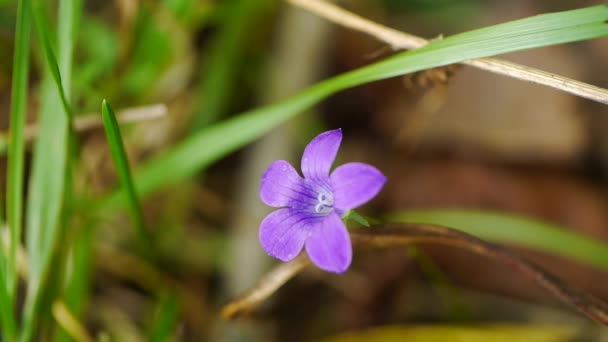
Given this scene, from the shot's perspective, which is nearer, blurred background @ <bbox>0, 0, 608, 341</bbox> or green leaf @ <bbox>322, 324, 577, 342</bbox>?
green leaf @ <bbox>322, 324, 577, 342</bbox>

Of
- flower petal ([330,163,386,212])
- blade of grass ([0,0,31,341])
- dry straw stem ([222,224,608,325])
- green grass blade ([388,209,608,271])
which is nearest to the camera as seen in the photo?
flower petal ([330,163,386,212])

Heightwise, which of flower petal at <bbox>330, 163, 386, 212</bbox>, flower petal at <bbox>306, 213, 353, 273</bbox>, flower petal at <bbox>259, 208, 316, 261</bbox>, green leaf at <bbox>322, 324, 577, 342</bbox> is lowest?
green leaf at <bbox>322, 324, 577, 342</bbox>

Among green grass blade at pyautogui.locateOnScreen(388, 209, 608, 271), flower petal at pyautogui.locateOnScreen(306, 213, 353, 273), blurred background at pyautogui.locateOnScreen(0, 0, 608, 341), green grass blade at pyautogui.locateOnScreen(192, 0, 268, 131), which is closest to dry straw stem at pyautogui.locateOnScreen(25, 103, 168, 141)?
blurred background at pyautogui.locateOnScreen(0, 0, 608, 341)

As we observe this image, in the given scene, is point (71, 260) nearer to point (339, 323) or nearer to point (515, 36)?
point (339, 323)

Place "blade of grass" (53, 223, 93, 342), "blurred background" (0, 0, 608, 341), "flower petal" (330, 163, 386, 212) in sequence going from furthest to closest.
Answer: "blurred background" (0, 0, 608, 341) → "blade of grass" (53, 223, 93, 342) → "flower petal" (330, 163, 386, 212)

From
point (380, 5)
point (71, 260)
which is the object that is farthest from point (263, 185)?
point (380, 5)

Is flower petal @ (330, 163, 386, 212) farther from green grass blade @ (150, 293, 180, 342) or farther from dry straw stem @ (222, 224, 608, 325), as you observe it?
green grass blade @ (150, 293, 180, 342)

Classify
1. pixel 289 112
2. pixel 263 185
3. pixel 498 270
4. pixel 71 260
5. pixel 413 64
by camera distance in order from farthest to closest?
pixel 498 270 < pixel 71 260 < pixel 289 112 < pixel 413 64 < pixel 263 185
